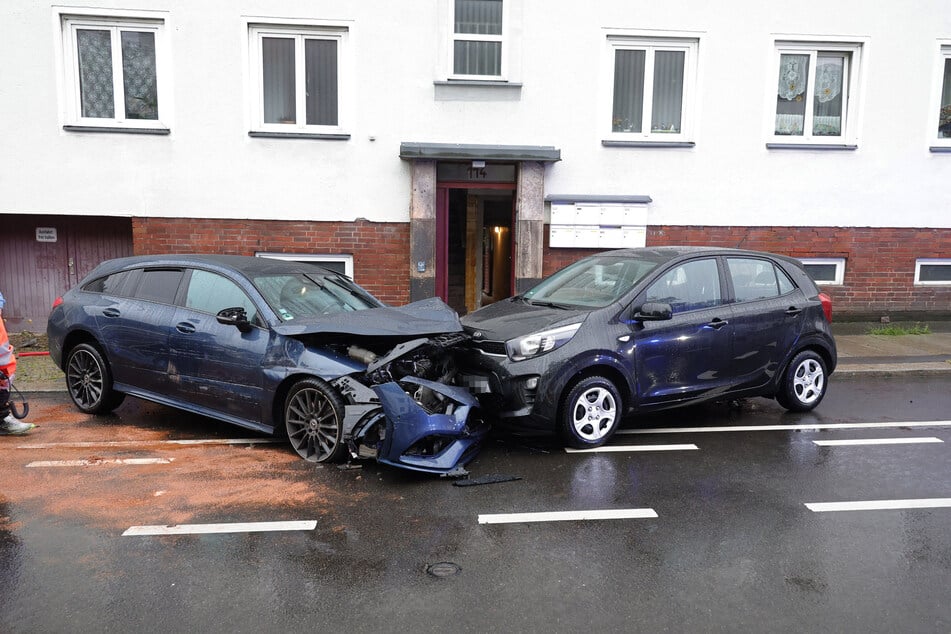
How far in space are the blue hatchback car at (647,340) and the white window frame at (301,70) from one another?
5612 millimetres

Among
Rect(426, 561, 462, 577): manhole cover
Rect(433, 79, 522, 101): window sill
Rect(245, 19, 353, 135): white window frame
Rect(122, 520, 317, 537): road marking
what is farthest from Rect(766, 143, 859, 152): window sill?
Rect(122, 520, 317, 537): road marking

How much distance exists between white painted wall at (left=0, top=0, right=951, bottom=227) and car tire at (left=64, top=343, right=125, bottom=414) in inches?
187

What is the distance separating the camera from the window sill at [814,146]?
11.7 metres

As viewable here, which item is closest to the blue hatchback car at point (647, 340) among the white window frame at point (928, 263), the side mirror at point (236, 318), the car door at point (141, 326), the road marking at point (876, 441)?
the road marking at point (876, 441)

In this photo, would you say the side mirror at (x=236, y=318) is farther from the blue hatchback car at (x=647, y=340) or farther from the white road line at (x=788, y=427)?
the white road line at (x=788, y=427)

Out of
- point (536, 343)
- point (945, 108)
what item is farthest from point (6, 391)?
point (945, 108)

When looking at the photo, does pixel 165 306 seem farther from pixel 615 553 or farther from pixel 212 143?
pixel 212 143

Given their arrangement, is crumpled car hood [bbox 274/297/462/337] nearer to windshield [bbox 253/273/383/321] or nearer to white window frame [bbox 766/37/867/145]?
Result: windshield [bbox 253/273/383/321]

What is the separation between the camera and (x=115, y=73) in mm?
10859

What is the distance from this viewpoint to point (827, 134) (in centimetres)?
1197

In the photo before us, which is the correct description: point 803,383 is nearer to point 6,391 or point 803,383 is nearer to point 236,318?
point 236,318

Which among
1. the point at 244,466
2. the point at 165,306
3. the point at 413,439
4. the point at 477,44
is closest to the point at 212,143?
the point at 477,44

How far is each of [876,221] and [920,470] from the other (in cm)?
784

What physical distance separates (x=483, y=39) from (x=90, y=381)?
760 cm
